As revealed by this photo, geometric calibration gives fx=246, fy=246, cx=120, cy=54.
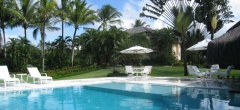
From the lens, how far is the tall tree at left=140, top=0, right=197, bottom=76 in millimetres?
17281


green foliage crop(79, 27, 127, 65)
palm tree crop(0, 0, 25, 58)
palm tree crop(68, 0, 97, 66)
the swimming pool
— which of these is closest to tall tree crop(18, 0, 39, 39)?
palm tree crop(0, 0, 25, 58)

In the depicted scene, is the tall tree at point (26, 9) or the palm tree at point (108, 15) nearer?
the tall tree at point (26, 9)

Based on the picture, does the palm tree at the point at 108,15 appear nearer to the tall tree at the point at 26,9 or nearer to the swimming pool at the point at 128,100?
the tall tree at the point at 26,9

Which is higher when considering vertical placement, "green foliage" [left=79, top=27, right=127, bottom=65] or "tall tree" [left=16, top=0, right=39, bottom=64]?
"tall tree" [left=16, top=0, right=39, bottom=64]

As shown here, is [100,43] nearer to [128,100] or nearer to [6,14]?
[6,14]

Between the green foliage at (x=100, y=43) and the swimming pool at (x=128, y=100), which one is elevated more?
the green foliage at (x=100, y=43)

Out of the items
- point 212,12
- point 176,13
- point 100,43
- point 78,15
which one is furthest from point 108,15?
point 176,13

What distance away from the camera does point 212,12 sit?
2436 cm

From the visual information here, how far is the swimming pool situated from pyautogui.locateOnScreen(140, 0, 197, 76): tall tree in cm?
656

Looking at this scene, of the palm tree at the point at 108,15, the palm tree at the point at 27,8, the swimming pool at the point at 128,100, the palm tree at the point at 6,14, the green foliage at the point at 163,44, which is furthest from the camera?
the palm tree at the point at 108,15

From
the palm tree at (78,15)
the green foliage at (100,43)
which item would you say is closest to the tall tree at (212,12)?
the green foliage at (100,43)

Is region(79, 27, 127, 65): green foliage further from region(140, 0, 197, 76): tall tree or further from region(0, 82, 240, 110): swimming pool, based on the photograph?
region(0, 82, 240, 110): swimming pool

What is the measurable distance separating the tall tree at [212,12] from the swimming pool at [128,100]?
12.8 meters

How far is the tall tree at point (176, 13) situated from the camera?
17.3 metres
